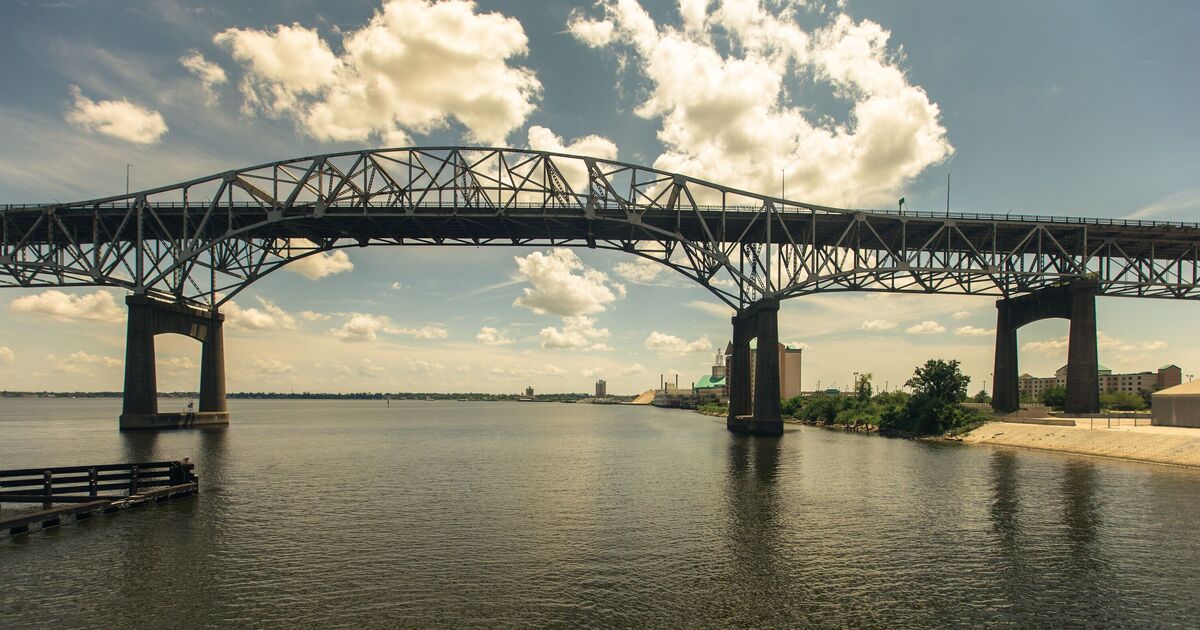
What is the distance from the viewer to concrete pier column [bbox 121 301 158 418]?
7381 cm

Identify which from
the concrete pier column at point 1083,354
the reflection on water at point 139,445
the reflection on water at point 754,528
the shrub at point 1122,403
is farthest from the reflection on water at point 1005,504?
the shrub at point 1122,403

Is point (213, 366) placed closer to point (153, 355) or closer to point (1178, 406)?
point (153, 355)

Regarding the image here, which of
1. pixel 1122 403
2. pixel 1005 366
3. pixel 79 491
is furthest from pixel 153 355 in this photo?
pixel 1122 403

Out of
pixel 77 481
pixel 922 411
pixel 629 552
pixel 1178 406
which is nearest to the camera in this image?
pixel 629 552

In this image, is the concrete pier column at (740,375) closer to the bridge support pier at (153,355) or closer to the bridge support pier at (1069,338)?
the bridge support pier at (1069,338)

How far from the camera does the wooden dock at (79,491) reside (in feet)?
82.5

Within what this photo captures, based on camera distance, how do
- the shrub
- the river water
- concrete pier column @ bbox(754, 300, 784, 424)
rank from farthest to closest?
the shrub → concrete pier column @ bbox(754, 300, 784, 424) → the river water

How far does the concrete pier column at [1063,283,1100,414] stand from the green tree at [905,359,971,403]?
14.9m

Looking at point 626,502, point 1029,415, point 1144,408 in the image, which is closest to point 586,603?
point 626,502

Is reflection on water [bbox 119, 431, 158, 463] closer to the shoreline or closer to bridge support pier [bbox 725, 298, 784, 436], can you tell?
bridge support pier [bbox 725, 298, 784, 436]

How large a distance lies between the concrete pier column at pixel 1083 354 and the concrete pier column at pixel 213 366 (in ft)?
340

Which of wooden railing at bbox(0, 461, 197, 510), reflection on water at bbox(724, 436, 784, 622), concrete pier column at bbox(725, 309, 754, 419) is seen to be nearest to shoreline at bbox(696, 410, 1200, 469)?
concrete pier column at bbox(725, 309, 754, 419)

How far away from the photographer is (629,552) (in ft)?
74.9

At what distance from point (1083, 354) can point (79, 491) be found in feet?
290
